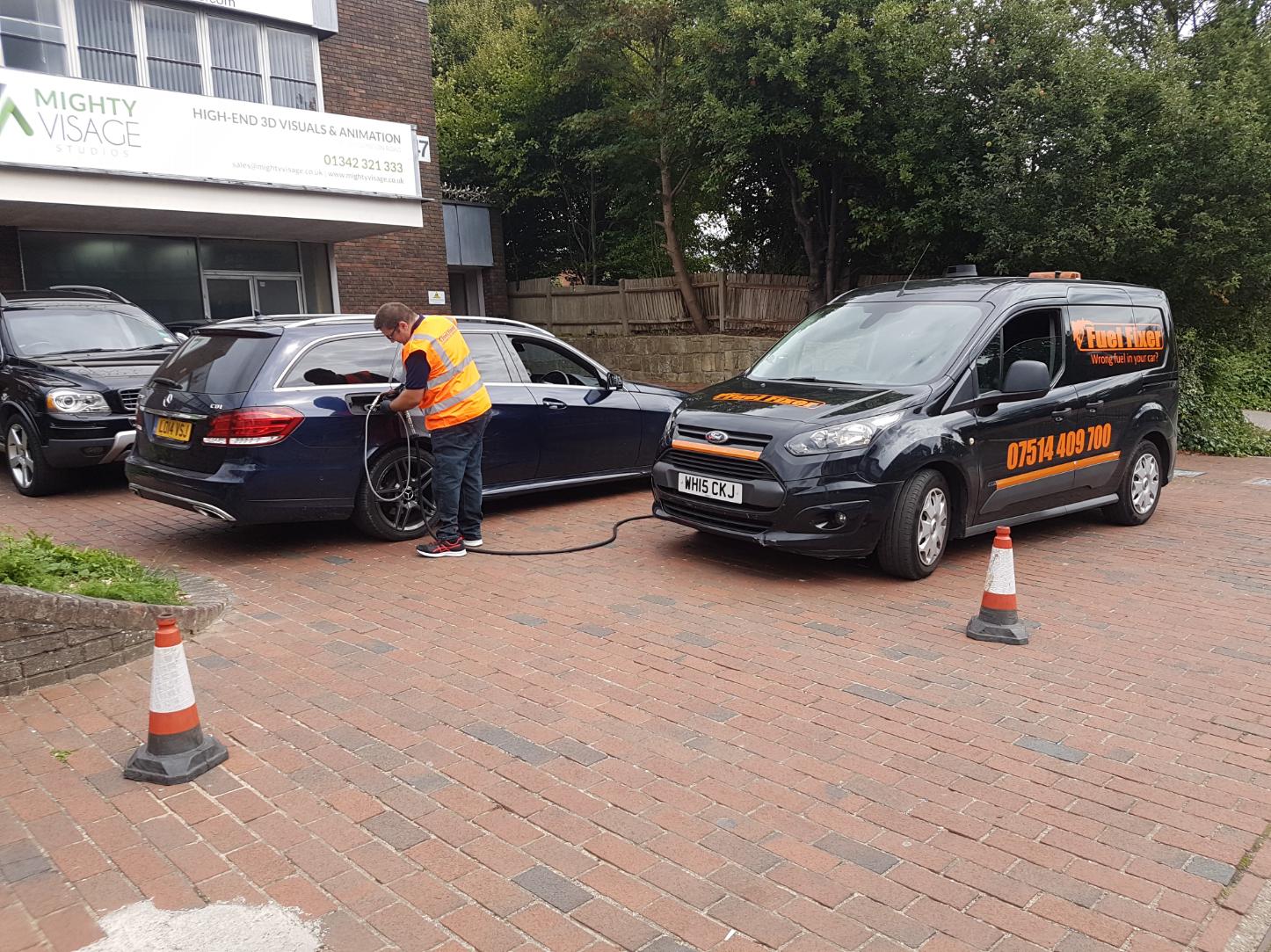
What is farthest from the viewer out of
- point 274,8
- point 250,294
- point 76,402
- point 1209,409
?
point 250,294

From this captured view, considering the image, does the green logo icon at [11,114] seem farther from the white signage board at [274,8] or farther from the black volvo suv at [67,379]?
the white signage board at [274,8]

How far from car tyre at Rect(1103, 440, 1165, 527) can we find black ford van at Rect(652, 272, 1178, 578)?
2 cm

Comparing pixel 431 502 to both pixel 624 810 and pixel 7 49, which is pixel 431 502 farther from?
pixel 7 49

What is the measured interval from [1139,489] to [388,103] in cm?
1547

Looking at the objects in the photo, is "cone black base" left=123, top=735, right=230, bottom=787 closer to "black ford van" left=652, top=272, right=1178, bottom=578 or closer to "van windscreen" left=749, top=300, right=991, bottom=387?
"black ford van" left=652, top=272, right=1178, bottom=578

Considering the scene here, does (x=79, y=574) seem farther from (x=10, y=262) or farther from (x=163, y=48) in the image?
(x=163, y=48)

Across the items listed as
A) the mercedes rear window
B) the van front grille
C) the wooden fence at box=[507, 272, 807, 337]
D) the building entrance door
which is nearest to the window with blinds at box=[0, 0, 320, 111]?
the building entrance door

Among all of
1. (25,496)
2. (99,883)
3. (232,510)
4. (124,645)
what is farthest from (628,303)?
(99,883)

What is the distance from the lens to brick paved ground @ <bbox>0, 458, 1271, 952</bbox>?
2.94 m

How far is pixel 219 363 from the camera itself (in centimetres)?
680

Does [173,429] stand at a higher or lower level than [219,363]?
lower

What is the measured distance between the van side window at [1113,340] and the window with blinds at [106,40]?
13.6 meters

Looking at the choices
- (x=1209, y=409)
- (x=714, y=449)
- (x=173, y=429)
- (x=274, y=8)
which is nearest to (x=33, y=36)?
(x=274, y=8)

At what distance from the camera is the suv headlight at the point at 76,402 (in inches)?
335
